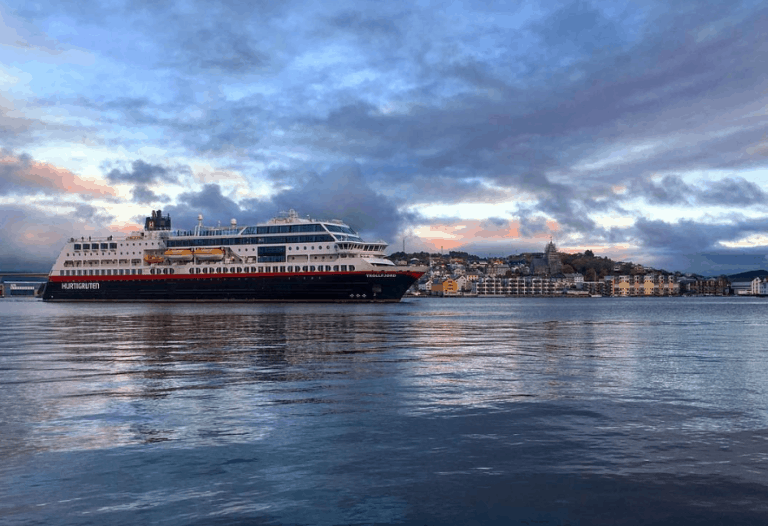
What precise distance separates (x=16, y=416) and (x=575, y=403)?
36.2ft

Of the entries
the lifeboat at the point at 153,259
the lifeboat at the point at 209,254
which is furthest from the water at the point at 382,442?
the lifeboat at the point at 153,259

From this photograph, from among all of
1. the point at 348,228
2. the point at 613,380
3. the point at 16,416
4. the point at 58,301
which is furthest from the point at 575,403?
the point at 58,301

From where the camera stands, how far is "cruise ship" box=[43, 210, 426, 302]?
92.9 metres

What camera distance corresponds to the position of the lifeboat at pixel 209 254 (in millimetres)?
101125

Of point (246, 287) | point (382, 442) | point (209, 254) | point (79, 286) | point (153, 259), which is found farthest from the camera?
point (79, 286)

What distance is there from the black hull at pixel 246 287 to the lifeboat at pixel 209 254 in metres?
3.44

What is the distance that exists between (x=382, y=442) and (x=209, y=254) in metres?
94.7

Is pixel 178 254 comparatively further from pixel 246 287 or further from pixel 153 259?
pixel 246 287

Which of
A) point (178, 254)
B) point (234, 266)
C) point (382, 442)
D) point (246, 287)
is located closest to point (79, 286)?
point (178, 254)

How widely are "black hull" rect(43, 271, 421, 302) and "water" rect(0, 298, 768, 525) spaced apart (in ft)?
231

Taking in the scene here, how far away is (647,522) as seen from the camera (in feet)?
23.5

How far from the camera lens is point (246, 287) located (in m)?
97.4

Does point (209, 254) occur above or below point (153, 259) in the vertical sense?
above

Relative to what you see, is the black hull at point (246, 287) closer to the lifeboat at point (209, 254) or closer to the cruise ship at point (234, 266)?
the cruise ship at point (234, 266)
